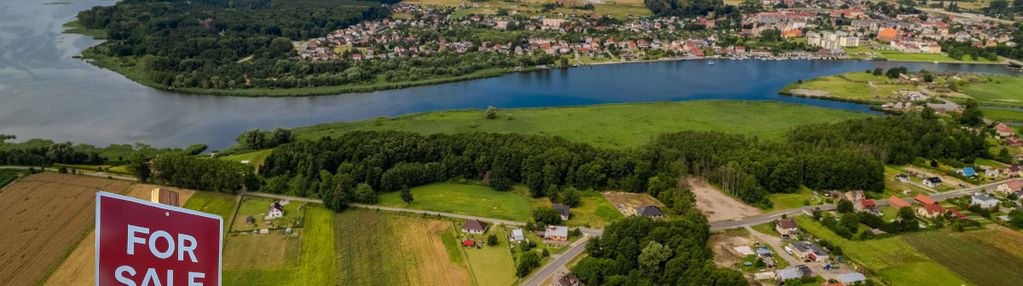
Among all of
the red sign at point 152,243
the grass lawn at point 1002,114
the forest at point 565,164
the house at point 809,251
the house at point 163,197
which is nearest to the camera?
the red sign at point 152,243

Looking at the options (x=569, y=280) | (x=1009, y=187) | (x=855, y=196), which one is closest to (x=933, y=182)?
(x=1009, y=187)

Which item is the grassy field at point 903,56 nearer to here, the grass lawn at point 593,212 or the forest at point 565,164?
the forest at point 565,164

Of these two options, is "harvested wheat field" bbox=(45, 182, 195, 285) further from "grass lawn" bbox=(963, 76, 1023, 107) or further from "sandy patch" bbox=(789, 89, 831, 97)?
"grass lawn" bbox=(963, 76, 1023, 107)

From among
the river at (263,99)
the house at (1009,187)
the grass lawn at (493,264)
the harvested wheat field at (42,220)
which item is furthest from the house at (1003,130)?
the harvested wheat field at (42,220)

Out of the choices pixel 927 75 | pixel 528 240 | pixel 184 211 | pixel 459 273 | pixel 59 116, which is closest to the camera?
pixel 184 211

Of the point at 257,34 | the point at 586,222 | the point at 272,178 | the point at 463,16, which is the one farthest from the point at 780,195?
the point at 463,16

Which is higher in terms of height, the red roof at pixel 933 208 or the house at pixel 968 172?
the house at pixel 968 172

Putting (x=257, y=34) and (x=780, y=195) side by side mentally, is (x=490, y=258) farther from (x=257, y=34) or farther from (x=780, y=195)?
(x=257, y=34)
